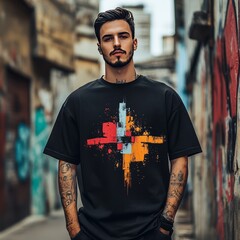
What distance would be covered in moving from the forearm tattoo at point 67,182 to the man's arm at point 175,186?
0.54 meters

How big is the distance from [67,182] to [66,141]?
237 millimetres

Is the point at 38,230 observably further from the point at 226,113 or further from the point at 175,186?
the point at 175,186

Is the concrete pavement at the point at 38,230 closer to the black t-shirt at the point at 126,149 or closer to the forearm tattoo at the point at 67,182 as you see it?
the forearm tattoo at the point at 67,182

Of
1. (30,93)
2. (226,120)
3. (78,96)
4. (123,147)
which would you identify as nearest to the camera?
(123,147)

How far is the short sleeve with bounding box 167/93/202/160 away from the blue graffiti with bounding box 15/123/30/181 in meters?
9.40

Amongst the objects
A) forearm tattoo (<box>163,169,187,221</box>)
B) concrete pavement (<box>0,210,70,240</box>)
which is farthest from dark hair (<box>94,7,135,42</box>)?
concrete pavement (<box>0,210,70,240</box>)

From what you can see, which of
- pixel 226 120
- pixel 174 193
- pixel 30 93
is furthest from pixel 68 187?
→ pixel 30 93

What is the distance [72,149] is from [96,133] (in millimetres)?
195

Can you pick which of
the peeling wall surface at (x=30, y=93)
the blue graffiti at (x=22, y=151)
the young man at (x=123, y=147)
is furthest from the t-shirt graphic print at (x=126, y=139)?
the blue graffiti at (x=22, y=151)

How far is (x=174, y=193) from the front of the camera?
3.39 meters

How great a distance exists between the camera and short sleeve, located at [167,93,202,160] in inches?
134

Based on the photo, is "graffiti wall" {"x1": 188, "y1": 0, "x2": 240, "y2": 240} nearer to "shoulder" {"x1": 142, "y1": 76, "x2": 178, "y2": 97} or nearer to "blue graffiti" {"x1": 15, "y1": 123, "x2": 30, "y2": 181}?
"shoulder" {"x1": 142, "y1": 76, "x2": 178, "y2": 97}

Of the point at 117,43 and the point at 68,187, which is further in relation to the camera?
the point at 68,187

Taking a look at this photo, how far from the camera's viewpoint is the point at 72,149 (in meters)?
3.55
